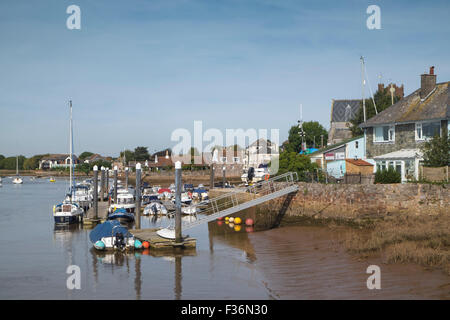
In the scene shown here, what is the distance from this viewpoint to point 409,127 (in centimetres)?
3706

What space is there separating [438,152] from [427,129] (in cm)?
434

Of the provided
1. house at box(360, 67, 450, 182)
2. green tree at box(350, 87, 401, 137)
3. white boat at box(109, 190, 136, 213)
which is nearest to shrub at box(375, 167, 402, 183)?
house at box(360, 67, 450, 182)

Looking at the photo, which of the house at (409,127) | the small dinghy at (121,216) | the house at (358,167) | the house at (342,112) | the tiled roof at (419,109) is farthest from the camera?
the house at (342,112)

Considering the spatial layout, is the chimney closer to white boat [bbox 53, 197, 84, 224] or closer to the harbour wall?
the harbour wall

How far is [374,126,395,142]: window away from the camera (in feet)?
127

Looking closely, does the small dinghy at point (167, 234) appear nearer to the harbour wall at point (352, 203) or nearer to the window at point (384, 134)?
the harbour wall at point (352, 203)

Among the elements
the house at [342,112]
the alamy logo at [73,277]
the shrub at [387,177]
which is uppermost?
the house at [342,112]

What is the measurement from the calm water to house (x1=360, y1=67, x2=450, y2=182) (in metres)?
10.3

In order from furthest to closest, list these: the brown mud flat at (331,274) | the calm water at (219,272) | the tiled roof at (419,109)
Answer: the tiled roof at (419,109)
the calm water at (219,272)
the brown mud flat at (331,274)

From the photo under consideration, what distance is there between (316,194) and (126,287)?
59.7 feet

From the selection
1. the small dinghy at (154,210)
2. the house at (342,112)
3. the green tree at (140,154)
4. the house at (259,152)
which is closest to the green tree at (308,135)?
the house at (342,112)

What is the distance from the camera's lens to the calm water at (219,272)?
1738 centimetres

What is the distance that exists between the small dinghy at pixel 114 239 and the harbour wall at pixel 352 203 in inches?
452

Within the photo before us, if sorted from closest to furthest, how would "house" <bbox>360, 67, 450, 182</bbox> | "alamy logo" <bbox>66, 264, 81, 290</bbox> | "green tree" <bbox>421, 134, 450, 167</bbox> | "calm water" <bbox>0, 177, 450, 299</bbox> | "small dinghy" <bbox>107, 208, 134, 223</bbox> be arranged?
"calm water" <bbox>0, 177, 450, 299</bbox> < "alamy logo" <bbox>66, 264, 81, 290</bbox> < "green tree" <bbox>421, 134, 450, 167</bbox> < "house" <bbox>360, 67, 450, 182</bbox> < "small dinghy" <bbox>107, 208, 134, 223</bbox>
